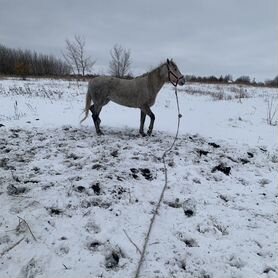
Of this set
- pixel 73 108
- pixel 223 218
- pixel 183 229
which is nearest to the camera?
pixel 183 229

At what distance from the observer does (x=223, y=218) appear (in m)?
3.57

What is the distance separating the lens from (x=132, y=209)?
3.64 metres

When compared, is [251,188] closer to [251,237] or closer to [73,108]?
[251,237]

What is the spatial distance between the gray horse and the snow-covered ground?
784 mm

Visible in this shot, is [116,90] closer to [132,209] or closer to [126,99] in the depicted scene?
[126,99]

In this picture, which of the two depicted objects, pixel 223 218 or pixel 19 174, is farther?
pixel 19 174

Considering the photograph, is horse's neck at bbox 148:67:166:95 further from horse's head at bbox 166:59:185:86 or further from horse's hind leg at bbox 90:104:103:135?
horse's hind leg at bbox 90:104:103:135

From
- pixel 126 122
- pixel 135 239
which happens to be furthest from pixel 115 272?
pixel 126 122

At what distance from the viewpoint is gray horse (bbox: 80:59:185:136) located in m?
6.88

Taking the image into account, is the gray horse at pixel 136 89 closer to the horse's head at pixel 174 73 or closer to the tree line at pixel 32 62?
the horse's head at pixel 174 73

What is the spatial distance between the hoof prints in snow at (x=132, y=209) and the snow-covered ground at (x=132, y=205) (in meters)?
0.01

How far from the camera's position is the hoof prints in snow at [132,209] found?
2799mm

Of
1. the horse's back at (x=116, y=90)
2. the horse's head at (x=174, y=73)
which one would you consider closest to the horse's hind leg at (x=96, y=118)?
the horse's back at (x=116, y=90)

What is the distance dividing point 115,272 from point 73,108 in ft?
26.9
